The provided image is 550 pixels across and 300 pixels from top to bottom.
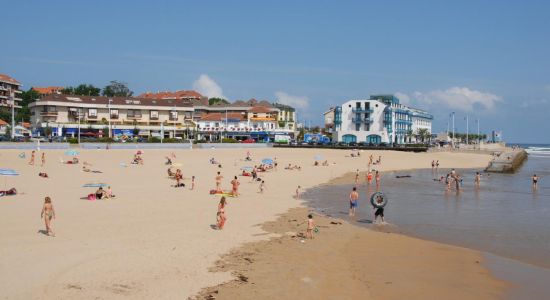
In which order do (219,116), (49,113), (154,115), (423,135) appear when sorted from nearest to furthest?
(49,113)
(154,115)
(219,116)
(423,135)

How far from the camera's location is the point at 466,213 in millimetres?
22016

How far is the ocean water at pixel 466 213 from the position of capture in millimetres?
15891

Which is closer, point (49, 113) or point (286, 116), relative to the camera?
point (49, 113)

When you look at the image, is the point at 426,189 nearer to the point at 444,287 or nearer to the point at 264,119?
the point at 444,287

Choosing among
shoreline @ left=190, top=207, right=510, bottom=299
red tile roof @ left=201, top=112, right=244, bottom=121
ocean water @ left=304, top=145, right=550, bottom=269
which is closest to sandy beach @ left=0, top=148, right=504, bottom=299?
shoreline @ left=190, top=207, right=510, bottom=299

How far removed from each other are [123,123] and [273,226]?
66195 millimetres

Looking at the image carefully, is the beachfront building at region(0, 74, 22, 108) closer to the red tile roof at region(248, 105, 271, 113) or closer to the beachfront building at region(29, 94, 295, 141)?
the beachfront building at region(29, 94, 295, 141)

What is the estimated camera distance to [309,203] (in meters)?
23.8

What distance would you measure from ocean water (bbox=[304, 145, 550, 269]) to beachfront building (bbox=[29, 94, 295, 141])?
4980cm

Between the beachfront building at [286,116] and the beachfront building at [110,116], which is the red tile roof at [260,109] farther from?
the beachfront building at [110,116]

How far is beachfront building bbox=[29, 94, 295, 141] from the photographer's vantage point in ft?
244

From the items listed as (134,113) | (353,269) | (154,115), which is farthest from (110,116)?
(353,269)

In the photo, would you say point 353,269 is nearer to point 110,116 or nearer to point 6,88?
point 110,116

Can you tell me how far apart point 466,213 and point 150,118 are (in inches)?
2595
